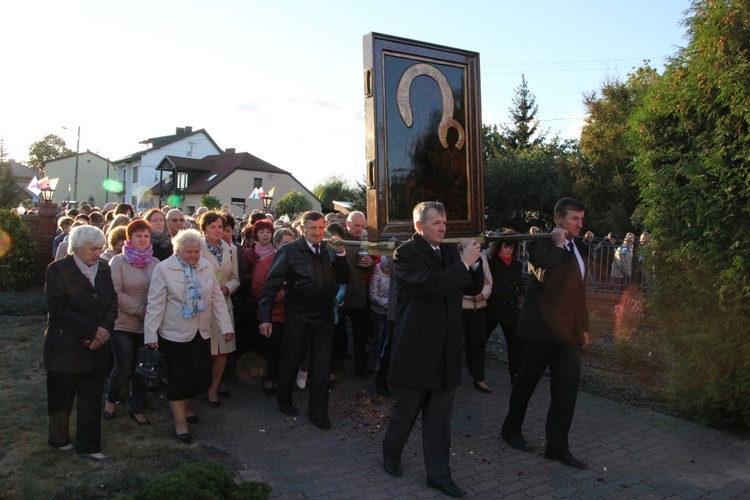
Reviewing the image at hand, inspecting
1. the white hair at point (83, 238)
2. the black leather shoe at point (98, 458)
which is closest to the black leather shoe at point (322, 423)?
the black leather shoe at point (98, 458)

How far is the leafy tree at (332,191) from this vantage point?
59.1 m

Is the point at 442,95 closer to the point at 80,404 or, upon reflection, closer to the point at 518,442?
the point at 518,442

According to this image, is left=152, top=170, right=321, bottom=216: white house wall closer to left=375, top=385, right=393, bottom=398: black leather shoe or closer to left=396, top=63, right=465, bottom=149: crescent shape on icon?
left=375, top=385, right=393, bottom=398: black leather shoe

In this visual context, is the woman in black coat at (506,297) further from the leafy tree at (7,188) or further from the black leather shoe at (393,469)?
the leafy tree at (7,188)

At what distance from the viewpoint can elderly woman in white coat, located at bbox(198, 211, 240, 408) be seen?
20.0ft

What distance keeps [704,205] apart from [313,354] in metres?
3.81

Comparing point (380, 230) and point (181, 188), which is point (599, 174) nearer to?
point (380, 230)

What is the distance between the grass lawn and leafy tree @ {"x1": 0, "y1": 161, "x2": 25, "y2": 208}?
52569 mm

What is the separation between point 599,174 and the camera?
78.2ft

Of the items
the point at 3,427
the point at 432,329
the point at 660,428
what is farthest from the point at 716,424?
the point at 3,427

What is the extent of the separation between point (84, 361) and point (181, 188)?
164 feet

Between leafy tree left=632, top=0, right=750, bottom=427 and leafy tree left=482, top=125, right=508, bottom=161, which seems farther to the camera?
leafy tree left=482, top=125, right=508, bottom=161

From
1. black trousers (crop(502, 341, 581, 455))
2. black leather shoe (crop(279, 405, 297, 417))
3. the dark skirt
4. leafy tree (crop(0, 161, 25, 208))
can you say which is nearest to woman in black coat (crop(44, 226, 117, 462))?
the dark skirt

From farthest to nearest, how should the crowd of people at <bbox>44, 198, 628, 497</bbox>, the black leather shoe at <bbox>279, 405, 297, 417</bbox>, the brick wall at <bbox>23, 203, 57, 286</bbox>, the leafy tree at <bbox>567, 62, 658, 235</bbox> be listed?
the leafy tree at <bbox>567, 62, 658, 235</bbox>, the brick wall at <bbox>23, 203, 57, 286</bbox>, the black leather shoe at <bbox>279, 405, 297, 417</bbox>, the crowd of people at <bbox>44, 198, 628, 497</bbox>
